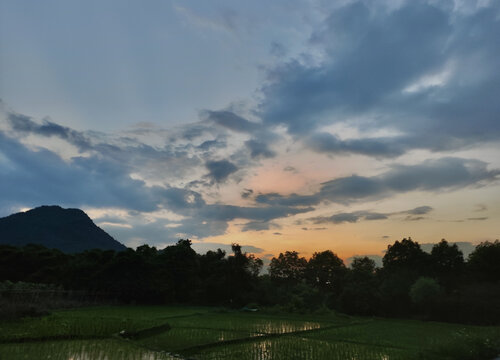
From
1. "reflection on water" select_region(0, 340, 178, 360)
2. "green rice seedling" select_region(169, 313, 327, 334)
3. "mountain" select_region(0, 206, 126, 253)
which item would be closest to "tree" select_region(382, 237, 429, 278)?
"green rice seedling" select_region(169, 313, 327, 334)

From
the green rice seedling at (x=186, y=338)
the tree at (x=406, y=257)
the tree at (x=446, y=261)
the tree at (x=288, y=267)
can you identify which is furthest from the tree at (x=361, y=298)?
the tree at (x=288, y=267)

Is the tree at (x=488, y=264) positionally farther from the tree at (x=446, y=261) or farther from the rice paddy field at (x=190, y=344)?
the rice paddy field at (x=190, y=344)

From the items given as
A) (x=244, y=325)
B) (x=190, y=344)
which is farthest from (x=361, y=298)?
(x=190, y=344)

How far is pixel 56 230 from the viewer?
12312 centimetres

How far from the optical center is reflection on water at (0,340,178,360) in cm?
1142

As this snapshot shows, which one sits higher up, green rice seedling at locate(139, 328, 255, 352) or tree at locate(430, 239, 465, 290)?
tree at locate(430, 239, 465, 290)

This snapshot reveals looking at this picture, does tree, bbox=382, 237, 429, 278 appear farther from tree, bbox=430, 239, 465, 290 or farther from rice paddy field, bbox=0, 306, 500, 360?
rice paddy field, bbox=0, 306, 500, 360

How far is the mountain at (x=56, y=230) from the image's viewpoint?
378ft

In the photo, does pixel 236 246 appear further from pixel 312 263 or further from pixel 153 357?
pixel 153 357

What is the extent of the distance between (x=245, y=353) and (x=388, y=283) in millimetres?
30610

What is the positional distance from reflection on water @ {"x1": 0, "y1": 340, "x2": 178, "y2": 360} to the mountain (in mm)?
102344

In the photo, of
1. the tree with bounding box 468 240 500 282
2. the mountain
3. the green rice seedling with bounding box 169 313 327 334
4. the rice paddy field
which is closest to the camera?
the rice paddy field

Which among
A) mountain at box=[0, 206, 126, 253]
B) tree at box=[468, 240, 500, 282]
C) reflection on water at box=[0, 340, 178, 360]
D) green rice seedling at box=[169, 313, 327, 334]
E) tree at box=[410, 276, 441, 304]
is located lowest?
green rice seedling at box=[169, 313, 327, 334]

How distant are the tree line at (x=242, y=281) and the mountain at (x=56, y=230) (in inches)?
2897
